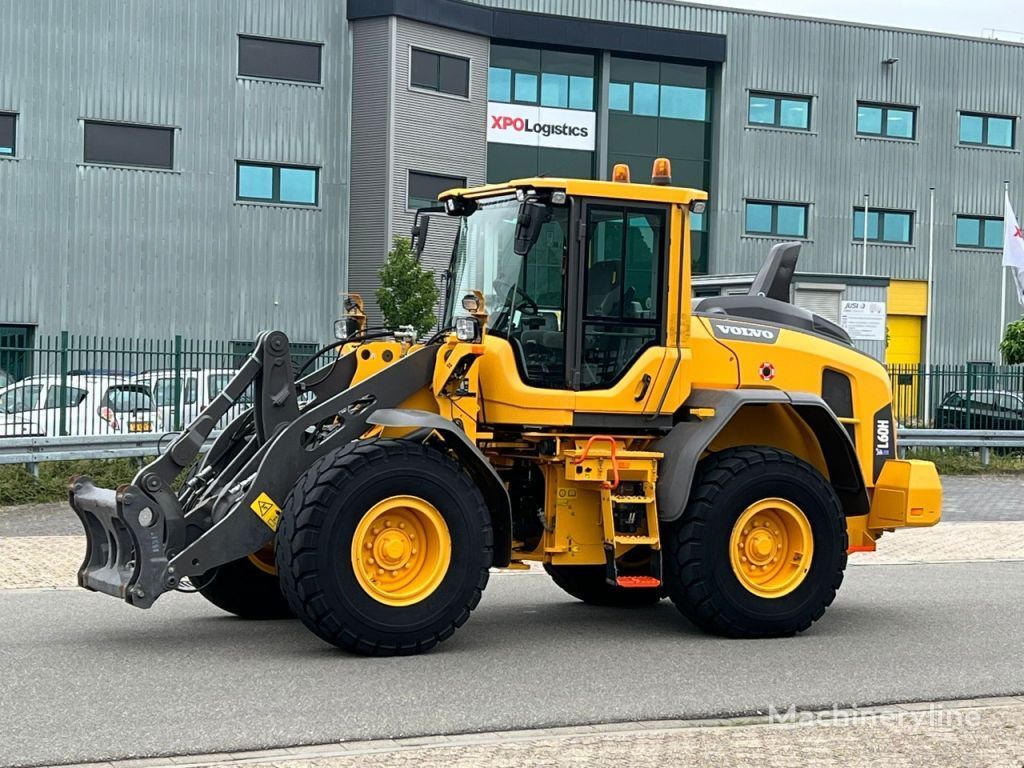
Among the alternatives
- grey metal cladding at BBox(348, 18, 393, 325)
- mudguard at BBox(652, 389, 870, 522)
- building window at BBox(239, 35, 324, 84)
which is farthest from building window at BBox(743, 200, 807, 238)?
mudguard at BBox(652, 389, 870, 522)

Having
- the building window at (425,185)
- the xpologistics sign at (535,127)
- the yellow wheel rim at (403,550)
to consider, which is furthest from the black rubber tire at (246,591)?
the xpologistics sign at (535,127)

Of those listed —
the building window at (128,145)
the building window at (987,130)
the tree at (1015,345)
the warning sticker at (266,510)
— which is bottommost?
the warning sticker at (266,510)

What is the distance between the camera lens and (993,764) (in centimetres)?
661

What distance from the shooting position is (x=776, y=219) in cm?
4881

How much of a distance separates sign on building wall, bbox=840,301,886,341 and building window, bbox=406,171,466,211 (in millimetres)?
12266

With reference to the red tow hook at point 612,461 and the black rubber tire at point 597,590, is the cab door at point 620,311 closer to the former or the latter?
the red tow hook at point 612,461

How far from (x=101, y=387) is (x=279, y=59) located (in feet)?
75.7

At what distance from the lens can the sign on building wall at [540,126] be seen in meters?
45.4

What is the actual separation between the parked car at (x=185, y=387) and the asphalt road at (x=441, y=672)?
9.05m

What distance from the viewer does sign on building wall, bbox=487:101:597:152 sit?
45.4 m

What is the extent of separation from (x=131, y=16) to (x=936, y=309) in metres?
26.1

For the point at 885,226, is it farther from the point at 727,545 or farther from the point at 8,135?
the point at 727,545

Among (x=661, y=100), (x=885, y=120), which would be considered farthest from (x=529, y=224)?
(x=885, y=120)

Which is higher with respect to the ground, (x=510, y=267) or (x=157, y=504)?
(x=510, y=267)
